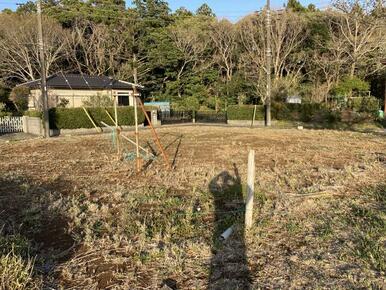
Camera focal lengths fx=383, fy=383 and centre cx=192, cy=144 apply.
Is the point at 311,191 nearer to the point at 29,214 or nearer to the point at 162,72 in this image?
→ the point at 29,214

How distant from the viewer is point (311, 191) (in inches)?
206

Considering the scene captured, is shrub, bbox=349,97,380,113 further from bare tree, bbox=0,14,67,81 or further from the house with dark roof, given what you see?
bare tree, bbox=0,14,67,81

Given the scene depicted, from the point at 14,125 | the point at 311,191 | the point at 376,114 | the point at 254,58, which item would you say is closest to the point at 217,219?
the point at 311,191

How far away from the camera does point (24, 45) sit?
27500 millimetres

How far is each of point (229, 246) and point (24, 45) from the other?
2825 cm

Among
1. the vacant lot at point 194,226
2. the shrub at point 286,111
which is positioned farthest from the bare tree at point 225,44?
the vacant lot at point 194,226

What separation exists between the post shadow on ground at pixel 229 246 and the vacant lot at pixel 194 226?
12 mm

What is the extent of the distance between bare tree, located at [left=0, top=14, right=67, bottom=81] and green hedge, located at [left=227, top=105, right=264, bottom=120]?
47.4 ft

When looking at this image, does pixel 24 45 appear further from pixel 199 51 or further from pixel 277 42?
pixel 277 42

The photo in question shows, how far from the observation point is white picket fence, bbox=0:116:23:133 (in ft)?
59.6

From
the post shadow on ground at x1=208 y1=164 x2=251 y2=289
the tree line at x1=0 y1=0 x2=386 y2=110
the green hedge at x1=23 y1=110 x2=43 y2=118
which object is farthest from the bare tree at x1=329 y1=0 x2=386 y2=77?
the post shadow on ground at x1=208 y1=164 x2=251 y2=289

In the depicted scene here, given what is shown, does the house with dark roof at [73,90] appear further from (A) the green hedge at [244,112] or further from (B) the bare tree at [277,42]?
(B) the bare tree at [277,42]

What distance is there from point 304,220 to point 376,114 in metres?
18.6

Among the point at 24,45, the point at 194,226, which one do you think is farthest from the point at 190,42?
the point at 194,226
